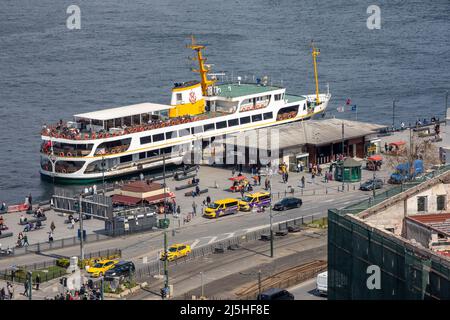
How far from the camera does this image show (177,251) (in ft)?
230

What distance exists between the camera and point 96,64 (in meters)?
150

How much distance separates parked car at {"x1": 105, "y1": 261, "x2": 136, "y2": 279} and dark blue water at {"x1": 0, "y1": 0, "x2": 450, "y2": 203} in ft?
94.8

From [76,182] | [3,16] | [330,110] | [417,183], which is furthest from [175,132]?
[3,16]

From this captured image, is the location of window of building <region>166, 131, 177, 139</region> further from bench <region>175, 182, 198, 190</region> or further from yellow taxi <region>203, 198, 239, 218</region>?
yellow taxi <region>203, 198, 239, 218</region>

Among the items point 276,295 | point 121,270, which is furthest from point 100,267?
point 276,295

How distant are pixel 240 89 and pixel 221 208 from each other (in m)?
32.8

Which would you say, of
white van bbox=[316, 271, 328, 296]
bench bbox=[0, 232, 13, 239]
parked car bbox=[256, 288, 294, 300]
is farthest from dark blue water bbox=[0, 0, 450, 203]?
parked car bbox=[256, 288, 294, 300]

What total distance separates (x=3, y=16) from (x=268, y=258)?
130 metres

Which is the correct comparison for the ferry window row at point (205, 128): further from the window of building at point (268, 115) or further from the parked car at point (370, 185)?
the parked car at point (370, 185)

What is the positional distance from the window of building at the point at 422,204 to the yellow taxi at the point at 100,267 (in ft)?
73.0

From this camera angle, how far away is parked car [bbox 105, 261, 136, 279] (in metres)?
65.7

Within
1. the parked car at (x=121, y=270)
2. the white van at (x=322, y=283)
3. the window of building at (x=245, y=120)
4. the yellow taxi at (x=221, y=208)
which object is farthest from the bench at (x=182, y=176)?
the white van at (x=322, y=283)

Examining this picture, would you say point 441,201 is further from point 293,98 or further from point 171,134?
point 293,98

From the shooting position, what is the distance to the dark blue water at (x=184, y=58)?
123500 millimetres
